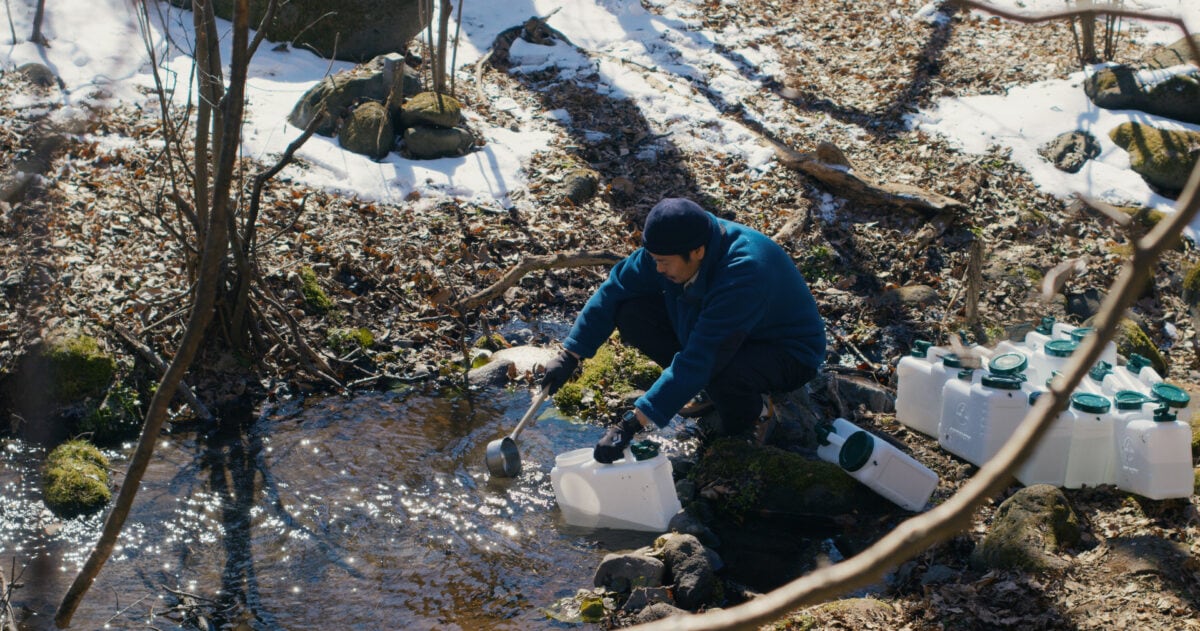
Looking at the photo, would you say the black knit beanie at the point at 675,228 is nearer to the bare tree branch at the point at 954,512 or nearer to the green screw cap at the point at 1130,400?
the green screw cap at the point at 1130,400

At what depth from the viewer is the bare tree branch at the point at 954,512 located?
0.85 m

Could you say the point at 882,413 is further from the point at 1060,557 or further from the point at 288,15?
the point at 288,15

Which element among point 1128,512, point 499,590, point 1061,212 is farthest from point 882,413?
point 1061,212

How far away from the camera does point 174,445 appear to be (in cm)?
614

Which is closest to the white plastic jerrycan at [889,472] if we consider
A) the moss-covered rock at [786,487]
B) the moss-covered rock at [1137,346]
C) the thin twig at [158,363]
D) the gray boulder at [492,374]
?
the moss-covered rock at [786,487]

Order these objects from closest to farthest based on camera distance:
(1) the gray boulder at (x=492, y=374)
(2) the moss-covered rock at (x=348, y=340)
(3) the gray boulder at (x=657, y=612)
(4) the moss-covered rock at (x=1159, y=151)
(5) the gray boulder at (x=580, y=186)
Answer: (3) the gray boulder at (x=657, y=612) → (1) the gray boulder at (x=492, y=374) → (2) the moss-covered rock at (x=348, y=340) → (4) the moss-covered rock at (x=1159, y=151) → (5) the gray boulder at (x=580, y=186)

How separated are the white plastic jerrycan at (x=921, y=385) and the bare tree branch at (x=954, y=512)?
17.7ft

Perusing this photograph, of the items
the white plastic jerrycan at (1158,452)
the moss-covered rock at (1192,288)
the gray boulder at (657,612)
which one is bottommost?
the gray boulder at (657,612)

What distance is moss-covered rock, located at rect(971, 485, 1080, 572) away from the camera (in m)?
4.62

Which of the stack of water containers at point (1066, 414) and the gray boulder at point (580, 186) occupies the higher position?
the stack of water containers at point (1066, 414)

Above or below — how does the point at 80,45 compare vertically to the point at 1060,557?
above

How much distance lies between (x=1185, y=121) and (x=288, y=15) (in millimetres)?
10802

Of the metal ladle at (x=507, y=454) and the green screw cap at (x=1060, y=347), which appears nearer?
the metal ladle at (x=507, y=454)

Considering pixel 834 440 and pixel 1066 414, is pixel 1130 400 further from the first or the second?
pixel 834 440
